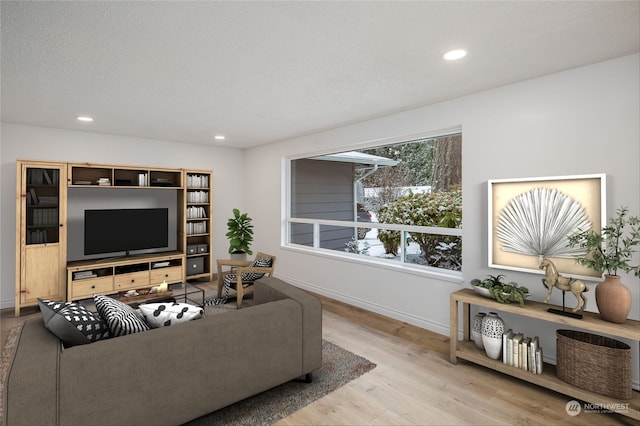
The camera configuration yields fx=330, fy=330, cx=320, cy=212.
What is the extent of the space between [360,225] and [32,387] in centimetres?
360

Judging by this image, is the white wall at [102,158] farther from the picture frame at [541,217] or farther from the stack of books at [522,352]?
the stack of books at [522,352]

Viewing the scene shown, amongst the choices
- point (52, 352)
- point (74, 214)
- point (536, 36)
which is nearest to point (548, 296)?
point (536, 36)

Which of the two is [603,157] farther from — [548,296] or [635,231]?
[548,296]

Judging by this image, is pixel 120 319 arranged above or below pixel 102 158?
below

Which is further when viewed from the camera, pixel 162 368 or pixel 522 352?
pixel 522 352

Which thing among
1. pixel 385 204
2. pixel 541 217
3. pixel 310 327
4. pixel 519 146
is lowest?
pixel 310 327

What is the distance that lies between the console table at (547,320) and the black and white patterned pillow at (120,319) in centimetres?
244

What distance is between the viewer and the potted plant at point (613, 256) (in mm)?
2176

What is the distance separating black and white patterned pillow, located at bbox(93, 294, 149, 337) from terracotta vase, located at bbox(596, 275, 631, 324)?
2986 millimetres

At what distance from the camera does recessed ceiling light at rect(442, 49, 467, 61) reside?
2277 mm

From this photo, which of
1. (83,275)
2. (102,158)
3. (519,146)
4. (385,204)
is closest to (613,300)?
(519,146)

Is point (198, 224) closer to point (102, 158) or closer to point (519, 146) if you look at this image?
point (102, 158)

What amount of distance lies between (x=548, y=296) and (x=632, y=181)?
3.28 feet

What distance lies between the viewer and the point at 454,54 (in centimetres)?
232
